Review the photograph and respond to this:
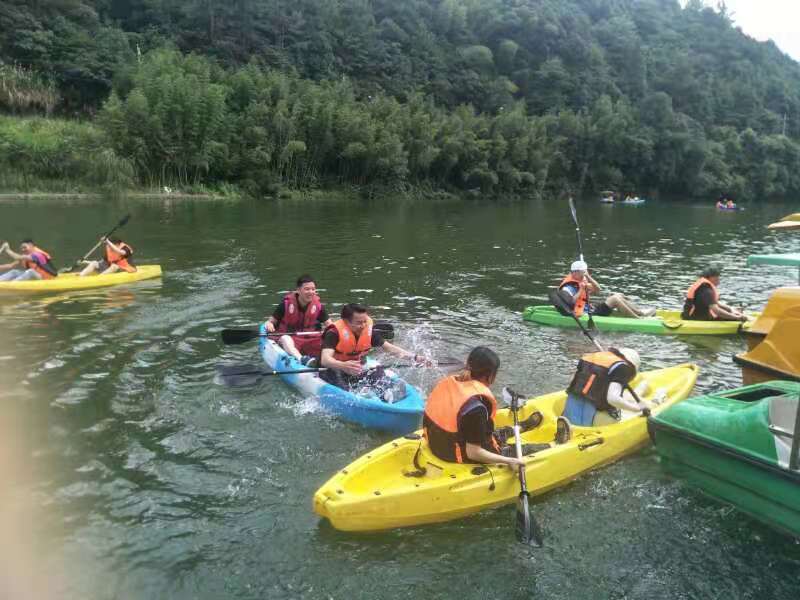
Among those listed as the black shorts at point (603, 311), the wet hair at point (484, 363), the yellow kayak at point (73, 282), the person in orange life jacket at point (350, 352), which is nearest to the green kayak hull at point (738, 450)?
the wet hair at point (484, 363)

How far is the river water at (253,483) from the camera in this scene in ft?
14.6

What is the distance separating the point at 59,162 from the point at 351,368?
33.9 m

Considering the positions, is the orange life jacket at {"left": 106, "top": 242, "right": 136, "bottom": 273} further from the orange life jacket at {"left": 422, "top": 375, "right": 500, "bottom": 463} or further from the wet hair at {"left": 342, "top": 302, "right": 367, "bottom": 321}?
the orange life jacket at {"left": 422, "top": 375, "right": 500, "bottom": 463}

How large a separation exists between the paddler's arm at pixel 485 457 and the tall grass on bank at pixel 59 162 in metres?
34.6

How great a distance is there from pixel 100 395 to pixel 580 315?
312 inches

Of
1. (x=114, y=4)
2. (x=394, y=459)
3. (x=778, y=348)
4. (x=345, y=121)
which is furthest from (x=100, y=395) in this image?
(x=114, y=4)

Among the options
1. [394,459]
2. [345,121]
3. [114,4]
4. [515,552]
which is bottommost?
[515,552]

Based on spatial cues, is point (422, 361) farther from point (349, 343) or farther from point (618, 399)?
point (618, 399)

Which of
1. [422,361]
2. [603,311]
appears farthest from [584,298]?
[422,361]

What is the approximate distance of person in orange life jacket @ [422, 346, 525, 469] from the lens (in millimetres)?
4887

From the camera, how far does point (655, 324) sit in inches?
435

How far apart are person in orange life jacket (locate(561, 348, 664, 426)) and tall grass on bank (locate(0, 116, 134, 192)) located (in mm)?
34132

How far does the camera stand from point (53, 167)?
34312 millimetres

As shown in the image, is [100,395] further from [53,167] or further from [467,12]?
[467,12]
